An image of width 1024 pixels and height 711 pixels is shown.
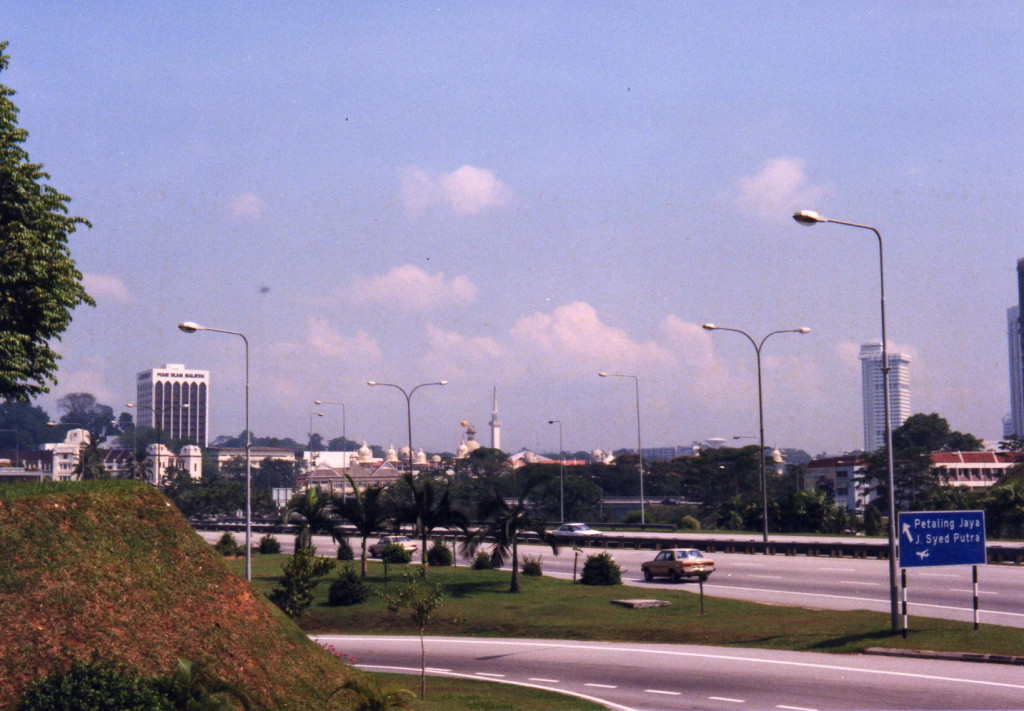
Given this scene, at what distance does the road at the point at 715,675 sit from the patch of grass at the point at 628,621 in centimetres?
144

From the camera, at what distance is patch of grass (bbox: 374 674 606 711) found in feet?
67.7

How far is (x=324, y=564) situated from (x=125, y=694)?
949 inches

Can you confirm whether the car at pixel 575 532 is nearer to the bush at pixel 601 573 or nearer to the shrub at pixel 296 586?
the bush at pixel 601 573

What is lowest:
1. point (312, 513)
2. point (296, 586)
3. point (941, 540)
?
point (296, 586)

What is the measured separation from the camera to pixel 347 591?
136 feet

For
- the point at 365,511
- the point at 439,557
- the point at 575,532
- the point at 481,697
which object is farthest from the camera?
the point at 575,532

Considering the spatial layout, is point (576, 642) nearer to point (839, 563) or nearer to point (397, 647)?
point (397, 647)

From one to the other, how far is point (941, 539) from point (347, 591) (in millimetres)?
23506

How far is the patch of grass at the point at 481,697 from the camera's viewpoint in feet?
67.7

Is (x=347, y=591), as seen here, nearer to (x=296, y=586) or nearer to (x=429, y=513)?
(x=296, y=586)

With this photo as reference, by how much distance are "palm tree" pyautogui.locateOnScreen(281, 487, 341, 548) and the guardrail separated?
5611 millimetres

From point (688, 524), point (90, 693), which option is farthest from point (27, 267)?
point (688, 524)

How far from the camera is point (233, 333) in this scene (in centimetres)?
4556

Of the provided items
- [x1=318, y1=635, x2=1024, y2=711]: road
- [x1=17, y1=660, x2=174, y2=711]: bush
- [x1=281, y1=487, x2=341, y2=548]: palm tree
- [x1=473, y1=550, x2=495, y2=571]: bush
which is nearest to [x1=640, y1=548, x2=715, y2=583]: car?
[x1=473, y1=550, x2=495, y2=571]: bush
